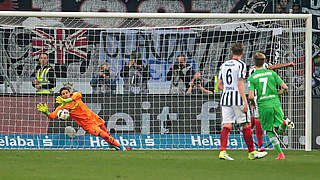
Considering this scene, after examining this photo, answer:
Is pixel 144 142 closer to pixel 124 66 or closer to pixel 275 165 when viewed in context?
pixel 124 66

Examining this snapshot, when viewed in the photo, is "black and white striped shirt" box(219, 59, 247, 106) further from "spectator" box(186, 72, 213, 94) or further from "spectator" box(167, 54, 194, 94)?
"spectator" box(167, 54, 194, 94)

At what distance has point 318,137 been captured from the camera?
13.1m

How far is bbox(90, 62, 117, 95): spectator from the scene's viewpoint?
13867 millimetres

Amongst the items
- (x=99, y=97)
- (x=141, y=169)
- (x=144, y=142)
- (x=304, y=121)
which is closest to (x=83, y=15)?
(x=99, y=97)

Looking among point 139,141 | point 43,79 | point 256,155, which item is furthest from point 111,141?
point 256,155

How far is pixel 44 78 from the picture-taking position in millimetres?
14242

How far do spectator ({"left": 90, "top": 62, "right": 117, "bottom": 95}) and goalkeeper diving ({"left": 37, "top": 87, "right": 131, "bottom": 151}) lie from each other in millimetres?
1069

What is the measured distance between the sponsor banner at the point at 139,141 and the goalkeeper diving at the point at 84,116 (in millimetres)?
778

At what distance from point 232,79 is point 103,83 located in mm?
5537

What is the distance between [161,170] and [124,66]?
792 centimetres

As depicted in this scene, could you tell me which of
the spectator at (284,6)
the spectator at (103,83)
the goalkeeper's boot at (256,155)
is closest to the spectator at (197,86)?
the spectator at (103,83)

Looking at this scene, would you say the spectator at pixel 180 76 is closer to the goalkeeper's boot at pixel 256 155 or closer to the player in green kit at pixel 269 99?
the player in green kit at pixel 269 99

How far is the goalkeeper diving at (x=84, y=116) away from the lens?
12195 mm

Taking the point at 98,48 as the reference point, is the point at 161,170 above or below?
below
